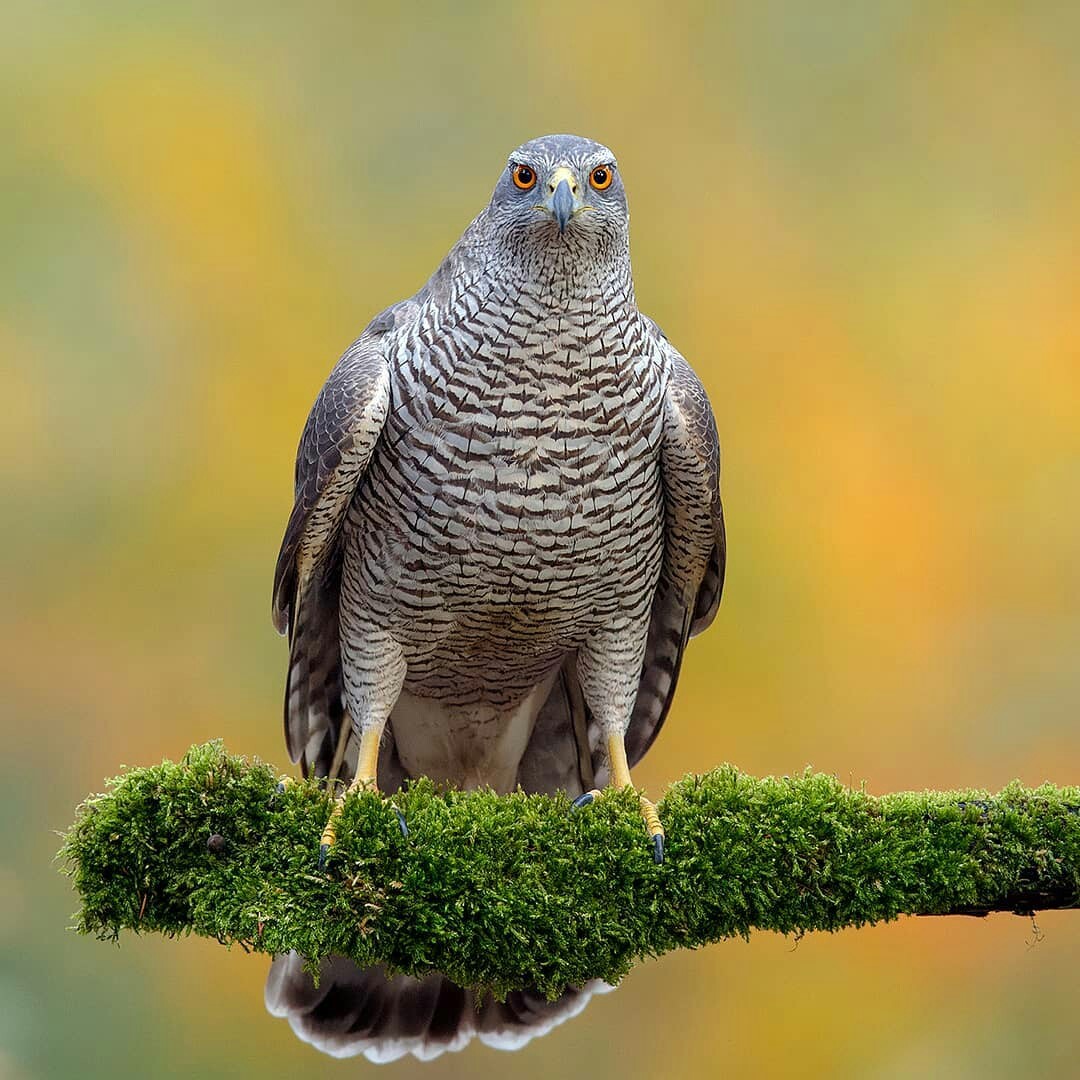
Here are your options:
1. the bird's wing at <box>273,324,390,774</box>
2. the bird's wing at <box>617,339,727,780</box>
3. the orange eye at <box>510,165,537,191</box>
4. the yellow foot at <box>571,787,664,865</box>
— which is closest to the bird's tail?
the bird's wing at <box>273,324,390,774</box>

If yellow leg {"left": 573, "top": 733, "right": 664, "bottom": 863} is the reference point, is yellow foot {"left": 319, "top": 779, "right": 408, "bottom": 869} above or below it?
below

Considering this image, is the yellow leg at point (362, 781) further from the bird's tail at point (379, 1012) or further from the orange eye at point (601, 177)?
the orange eye at point (601, 177)

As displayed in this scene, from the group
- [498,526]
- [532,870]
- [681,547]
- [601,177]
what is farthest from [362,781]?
[601,177]

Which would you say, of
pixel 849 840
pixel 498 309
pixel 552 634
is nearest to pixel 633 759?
pixel 552 634

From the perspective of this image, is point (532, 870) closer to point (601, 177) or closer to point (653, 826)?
point (653, 826)

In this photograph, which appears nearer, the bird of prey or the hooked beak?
the hooked beak

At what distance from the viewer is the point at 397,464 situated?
341 cm

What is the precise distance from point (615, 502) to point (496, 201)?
31.3 inches

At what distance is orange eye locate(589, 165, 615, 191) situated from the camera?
3322 millimetres

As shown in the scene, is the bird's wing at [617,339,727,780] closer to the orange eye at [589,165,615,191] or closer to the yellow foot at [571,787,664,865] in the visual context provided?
the orange eye at [589,165,615,191]

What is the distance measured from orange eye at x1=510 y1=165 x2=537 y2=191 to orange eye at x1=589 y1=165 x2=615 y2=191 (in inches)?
5.4

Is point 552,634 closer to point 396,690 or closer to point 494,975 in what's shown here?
point 396,690

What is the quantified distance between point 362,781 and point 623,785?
2.26 ft

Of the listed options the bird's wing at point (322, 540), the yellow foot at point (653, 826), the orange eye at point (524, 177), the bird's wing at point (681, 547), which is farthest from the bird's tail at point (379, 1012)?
the orange eye at point (524, 177)
